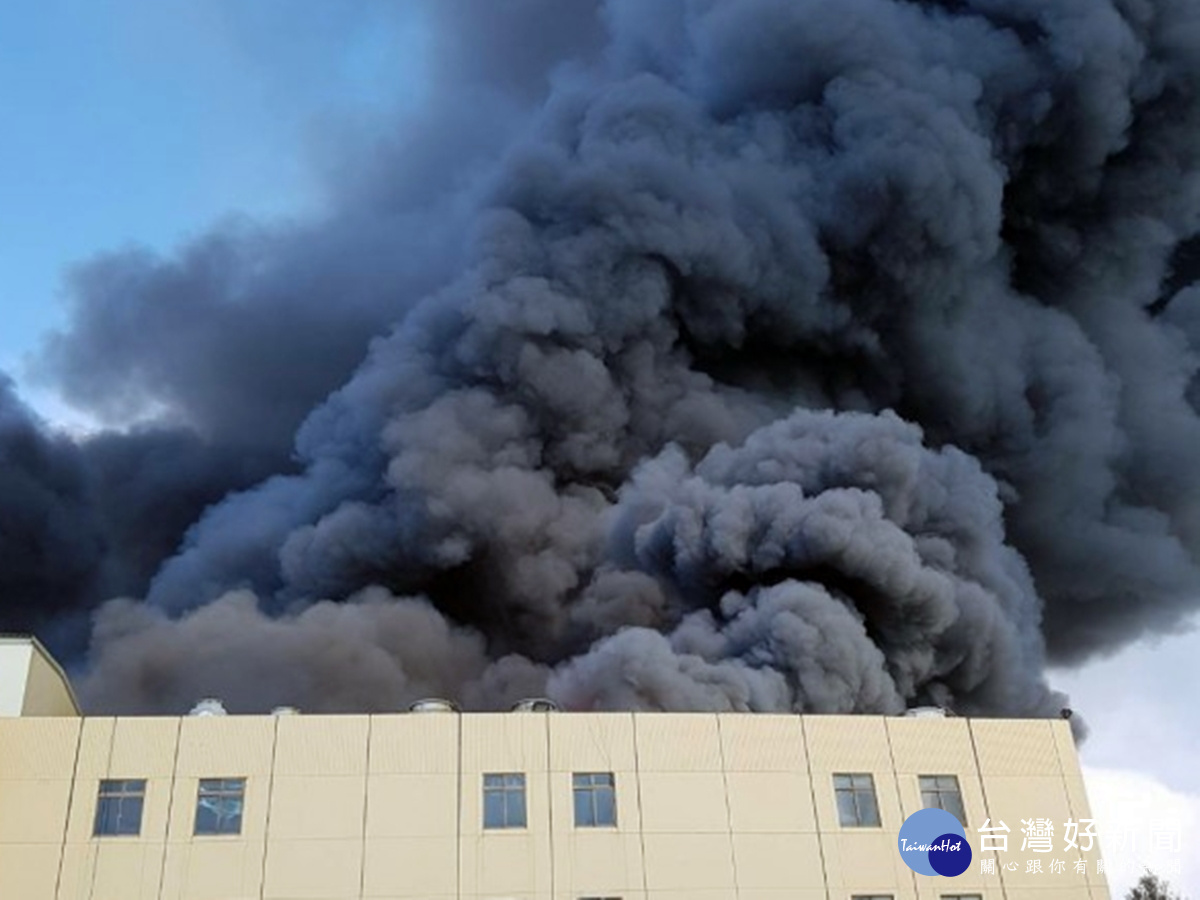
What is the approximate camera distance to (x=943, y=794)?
777 inches

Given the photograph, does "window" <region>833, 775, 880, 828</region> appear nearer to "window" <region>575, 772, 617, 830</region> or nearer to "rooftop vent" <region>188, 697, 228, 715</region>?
"window" <region>575, 772, 617, 830</region>

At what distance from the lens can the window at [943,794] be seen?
64.4 ft

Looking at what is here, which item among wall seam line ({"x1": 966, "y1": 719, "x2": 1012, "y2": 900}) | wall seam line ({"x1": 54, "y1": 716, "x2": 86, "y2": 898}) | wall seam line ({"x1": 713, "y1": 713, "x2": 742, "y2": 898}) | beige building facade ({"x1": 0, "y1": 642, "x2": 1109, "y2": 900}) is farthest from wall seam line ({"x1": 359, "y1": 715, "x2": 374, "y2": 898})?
wall seam line ({"x1": 966, "y1": 719, "x2": 1012, "y2": 900})

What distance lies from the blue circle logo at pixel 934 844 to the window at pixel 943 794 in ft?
0.36

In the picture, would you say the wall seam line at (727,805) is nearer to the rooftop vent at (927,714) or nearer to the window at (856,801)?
the window at (856,801)

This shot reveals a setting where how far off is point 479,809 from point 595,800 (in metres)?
1.74

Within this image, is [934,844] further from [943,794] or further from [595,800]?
[595,800]

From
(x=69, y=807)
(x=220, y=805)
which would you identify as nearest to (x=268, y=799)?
(x=220, y=805)

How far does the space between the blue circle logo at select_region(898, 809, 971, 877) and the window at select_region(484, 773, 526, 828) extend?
5.89 meters

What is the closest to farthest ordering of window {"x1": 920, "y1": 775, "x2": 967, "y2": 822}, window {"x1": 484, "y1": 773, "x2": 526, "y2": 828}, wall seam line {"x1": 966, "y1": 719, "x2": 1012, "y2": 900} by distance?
window {"x1": 484, "y1": 773, "x2": 526, "y2": 828}, wall seam line {"x1": 966, "y1": 719, "x2": 1012, "y2": 900}, window {"x1": 920, "y1": 775, "x2": 967, "y2": 822}

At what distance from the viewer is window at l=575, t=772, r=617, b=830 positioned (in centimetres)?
1853

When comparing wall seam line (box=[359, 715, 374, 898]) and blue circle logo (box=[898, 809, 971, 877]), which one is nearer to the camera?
wall seam line (box=[359, 715, 374, 898])

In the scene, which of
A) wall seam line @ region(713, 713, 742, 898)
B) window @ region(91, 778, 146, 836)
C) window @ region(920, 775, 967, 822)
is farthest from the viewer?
window @ region(920, 775, 967, 822)

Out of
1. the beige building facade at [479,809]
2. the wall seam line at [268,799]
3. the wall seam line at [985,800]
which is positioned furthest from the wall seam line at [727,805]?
the wall seam line at [268,799]
